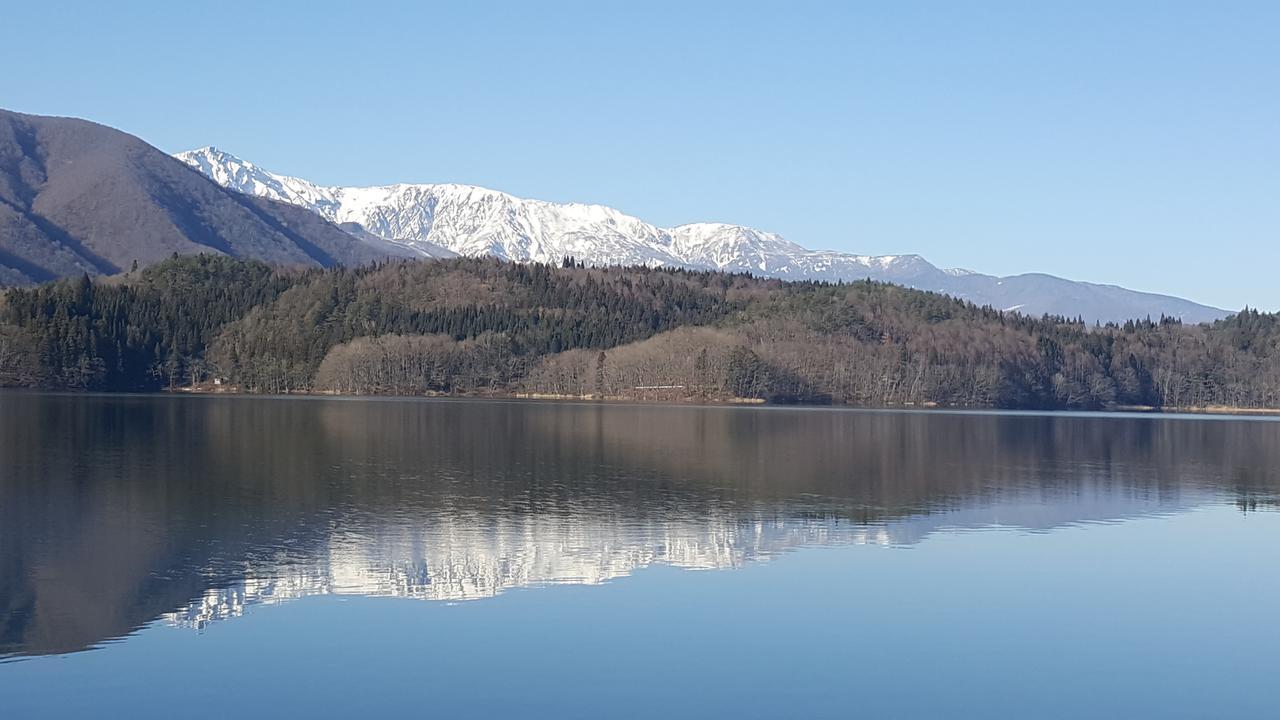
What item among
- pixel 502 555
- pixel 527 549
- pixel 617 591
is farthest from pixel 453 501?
pixel 617 591

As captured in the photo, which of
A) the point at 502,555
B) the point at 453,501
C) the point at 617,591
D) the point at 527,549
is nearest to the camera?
the point at 617,591

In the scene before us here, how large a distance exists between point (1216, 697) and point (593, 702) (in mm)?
11025

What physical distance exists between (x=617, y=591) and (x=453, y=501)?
16.9 m

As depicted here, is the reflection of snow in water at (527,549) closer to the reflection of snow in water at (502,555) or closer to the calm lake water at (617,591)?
the reflection of snow in water at (502,555)

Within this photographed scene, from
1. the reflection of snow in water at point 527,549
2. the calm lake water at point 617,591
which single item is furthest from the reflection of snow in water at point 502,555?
the calm lake water at point 617,591

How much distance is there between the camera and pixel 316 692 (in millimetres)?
20953

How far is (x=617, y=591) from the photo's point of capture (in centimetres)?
2972

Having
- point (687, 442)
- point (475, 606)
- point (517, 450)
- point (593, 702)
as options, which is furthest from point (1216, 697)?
point (687, 442)

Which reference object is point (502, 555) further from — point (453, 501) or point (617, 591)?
point (453, 501)

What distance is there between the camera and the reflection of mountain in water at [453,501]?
97.0 feet

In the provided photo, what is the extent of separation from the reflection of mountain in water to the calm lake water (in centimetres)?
20

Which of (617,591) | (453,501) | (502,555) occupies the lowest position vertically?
(617,591)

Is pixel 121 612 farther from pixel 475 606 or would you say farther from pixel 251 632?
pixel 475 606

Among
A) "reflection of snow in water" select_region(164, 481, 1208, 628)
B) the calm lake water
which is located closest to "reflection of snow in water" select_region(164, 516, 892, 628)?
"reflection of snow in water" select_region(164, 481, 1208, 628)
